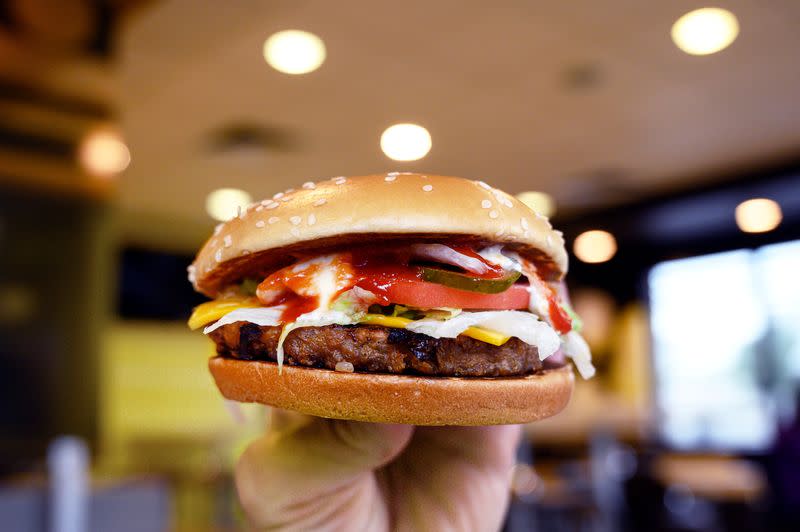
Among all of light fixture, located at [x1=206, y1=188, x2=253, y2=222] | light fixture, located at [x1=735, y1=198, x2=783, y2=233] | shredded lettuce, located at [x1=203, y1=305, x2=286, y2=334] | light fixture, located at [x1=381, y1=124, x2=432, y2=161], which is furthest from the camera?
light fixture, located at [x1=206, y1=188, x2=253, y2=222]

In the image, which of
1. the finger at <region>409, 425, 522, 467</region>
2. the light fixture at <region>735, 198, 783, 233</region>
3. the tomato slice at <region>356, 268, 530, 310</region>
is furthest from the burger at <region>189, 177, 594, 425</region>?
the light fixture at <region>735, 198, 783, 233</region>

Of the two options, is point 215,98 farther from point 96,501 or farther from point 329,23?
point 96,501

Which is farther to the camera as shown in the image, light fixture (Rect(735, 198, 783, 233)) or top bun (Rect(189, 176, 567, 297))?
light fixture (Rect(735, 198, 783, 233))

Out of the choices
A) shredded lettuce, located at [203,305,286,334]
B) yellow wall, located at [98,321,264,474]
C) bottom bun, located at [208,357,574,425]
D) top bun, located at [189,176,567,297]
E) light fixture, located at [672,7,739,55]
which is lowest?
bottom bun, located at [208,357,574,425]

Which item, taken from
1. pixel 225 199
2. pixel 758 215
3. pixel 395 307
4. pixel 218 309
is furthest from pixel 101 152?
pixel 758 215

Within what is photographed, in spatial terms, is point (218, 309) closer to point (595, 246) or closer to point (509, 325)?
point (509, 325)

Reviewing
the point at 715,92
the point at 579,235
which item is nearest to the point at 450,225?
the point at 715,92

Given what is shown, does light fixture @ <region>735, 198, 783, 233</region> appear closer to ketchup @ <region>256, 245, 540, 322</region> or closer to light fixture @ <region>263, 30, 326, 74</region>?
light fixture @ <region>263, 30, 326, 74</region>
